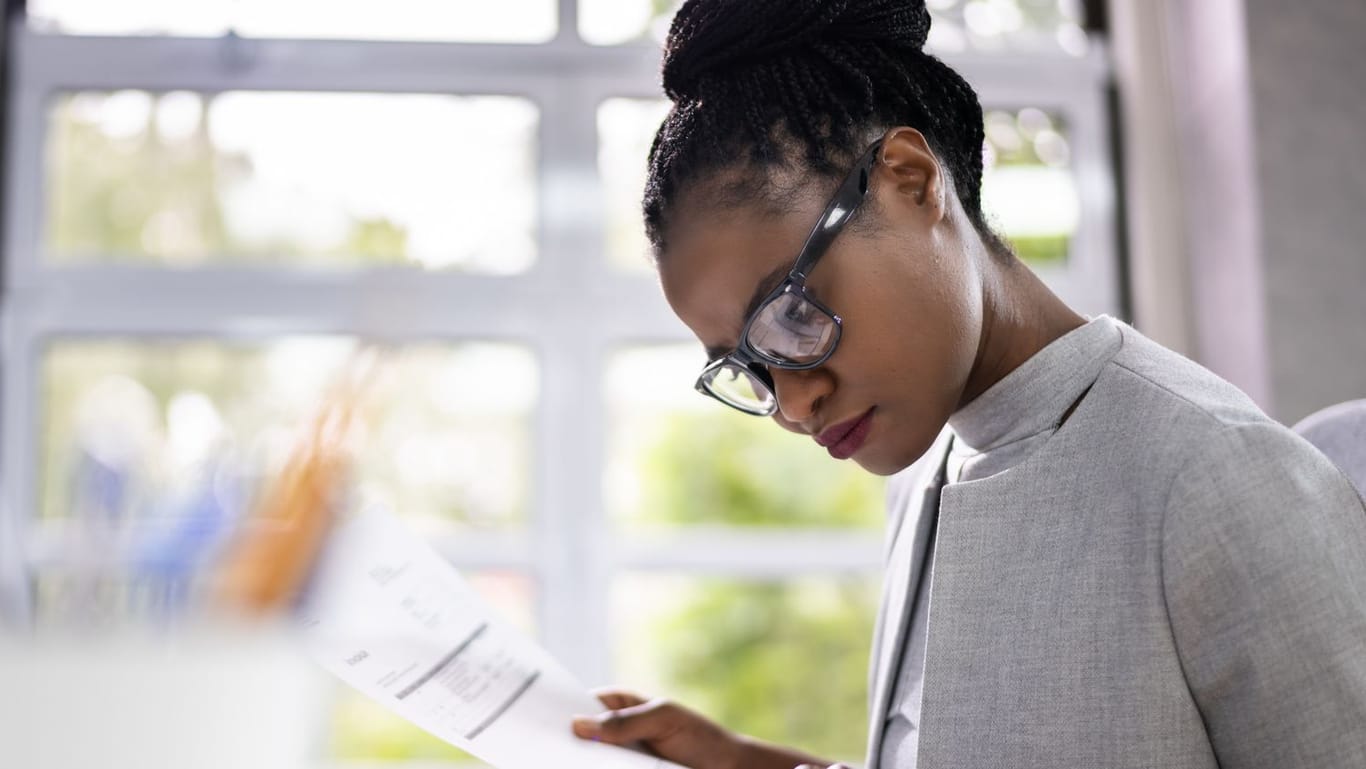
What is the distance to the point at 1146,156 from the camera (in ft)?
7.97

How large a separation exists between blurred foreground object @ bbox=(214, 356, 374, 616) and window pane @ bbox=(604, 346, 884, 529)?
2.14 meters

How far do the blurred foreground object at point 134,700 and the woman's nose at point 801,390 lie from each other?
0.69 m

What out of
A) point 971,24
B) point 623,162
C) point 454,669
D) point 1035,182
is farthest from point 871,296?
point 971,24

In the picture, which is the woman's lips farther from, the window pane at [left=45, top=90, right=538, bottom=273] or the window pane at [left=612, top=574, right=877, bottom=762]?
the window pane at [left=45, top=90, right=538, bottom=273]

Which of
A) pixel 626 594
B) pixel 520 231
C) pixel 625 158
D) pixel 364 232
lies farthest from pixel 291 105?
pixel 626 594

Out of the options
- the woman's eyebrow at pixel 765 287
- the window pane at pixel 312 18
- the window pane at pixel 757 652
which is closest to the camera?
the woman's eyebrow at pixel 765 287

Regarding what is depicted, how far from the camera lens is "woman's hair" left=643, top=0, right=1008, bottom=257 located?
925mm

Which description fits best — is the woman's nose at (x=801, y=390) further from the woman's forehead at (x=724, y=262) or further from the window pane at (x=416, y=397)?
the window pane at (x=416, y=397)

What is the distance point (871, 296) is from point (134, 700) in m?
0.71

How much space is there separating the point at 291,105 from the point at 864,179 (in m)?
1.88

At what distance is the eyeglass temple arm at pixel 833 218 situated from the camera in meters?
0.90

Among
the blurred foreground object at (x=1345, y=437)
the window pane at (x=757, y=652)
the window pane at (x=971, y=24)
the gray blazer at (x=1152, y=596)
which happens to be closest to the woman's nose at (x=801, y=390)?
the gray blazer at (x=1152, y=596)

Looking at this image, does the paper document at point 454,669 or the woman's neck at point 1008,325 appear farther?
the woman's neck at point 1008,325

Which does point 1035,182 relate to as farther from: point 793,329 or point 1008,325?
point 793,329
